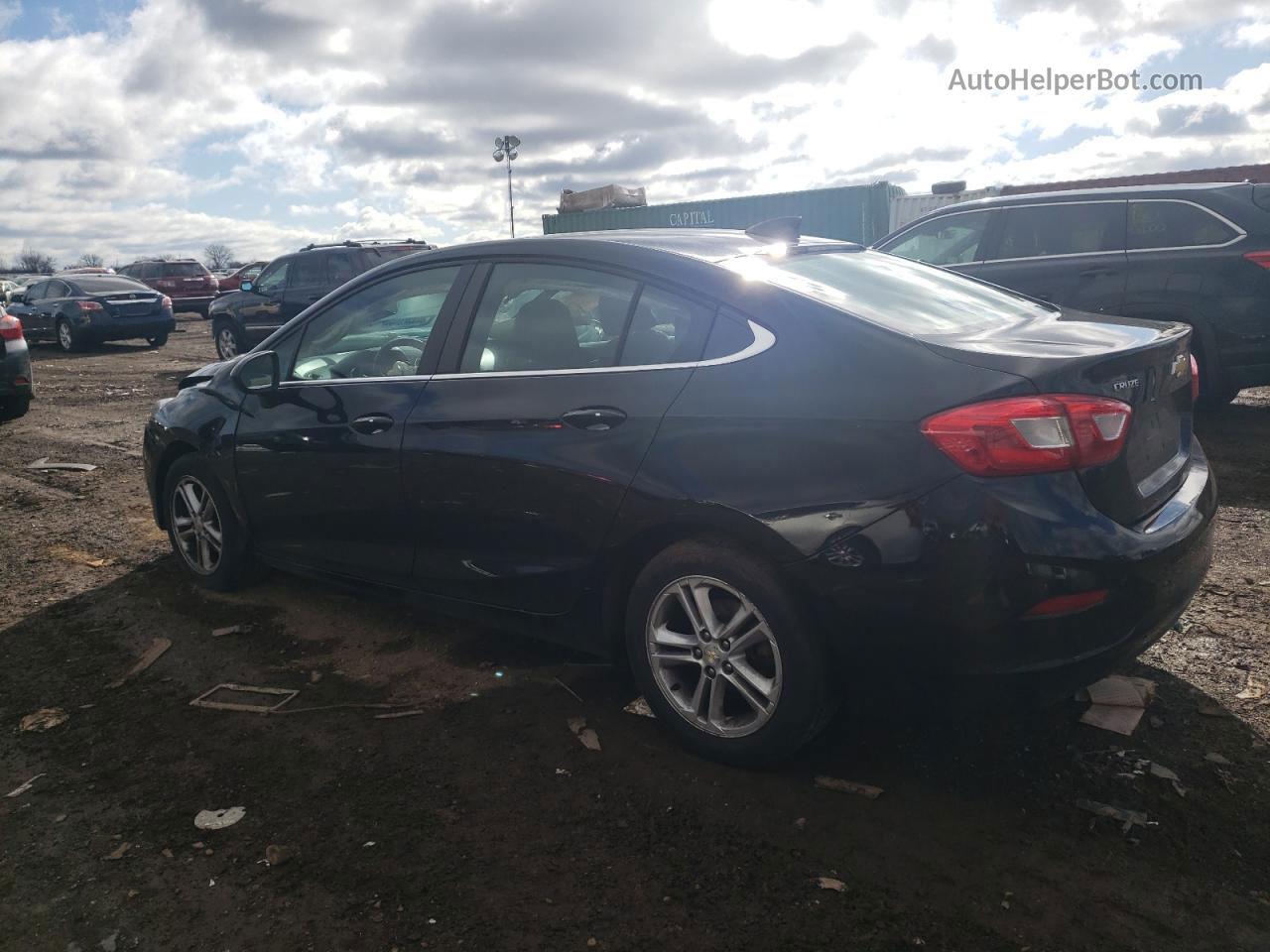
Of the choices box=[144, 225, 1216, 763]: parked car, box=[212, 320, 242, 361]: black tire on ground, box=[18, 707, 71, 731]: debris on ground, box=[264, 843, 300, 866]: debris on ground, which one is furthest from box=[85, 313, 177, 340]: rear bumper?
box=[264, 843, 300, 866]: debris on ground

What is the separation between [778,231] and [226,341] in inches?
576

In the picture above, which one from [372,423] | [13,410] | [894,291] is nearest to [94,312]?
[13,410]

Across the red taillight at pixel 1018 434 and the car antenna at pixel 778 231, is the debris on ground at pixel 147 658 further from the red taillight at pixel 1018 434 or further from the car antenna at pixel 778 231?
the red taillight at pixel 1018 434

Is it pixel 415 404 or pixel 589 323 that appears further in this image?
pixel 415 404

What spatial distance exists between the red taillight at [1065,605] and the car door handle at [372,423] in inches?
94.4

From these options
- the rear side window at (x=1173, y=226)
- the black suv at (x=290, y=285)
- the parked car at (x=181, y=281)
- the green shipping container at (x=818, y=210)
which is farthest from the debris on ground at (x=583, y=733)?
the parked car at (x=181, y=281)

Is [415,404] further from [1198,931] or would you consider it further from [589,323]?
[1198,931]

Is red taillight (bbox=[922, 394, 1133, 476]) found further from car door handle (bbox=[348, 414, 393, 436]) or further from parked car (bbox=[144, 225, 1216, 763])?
car door handle (bbox=[348, 414, 393, 436])

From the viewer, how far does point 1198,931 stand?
7.71ft

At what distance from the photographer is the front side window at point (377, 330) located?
399cm

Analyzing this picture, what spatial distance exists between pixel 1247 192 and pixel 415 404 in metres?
6.77

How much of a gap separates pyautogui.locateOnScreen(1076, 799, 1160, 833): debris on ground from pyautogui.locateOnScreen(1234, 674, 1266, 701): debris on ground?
35.7 inches

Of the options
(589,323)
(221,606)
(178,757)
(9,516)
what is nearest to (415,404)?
(589,323)

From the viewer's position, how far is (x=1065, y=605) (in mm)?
2674
